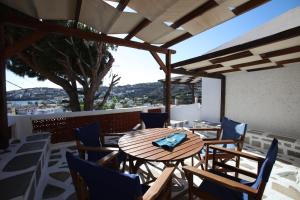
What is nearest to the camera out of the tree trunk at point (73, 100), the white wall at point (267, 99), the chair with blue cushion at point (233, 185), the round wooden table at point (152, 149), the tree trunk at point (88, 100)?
the chair with blue cushion at point (233, 185)

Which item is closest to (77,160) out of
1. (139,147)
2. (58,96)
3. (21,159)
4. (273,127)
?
(139,147)

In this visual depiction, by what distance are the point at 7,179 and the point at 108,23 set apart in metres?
2.95

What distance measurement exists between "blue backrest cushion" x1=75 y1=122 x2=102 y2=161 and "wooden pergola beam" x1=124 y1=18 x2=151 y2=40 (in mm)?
2098

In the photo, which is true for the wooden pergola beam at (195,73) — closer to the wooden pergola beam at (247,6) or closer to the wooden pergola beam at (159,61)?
the wooden pergola beam at (159,61)

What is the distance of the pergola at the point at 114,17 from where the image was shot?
2.67m

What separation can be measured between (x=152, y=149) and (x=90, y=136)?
112 centimetres

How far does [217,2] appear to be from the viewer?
256 cm

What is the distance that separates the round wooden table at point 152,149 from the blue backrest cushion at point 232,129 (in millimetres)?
871

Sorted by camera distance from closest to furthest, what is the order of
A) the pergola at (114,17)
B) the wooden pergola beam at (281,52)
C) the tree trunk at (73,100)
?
the pergola at (114,17) → the wooden pergola beam at (281,52) → the tree trunk at (73,100)

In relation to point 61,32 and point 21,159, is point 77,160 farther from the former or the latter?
point 61,32

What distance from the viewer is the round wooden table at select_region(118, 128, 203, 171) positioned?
192 cm

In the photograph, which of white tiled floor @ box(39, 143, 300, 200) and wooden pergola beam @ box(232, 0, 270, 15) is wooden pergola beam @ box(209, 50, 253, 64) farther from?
white tiled floor @ box(39, 143, 300, 200)

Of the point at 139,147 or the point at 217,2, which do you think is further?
the point at 217,2

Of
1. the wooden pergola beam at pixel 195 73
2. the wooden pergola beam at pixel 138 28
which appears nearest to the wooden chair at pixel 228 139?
the wooden pergola beam at pixel 138 28
